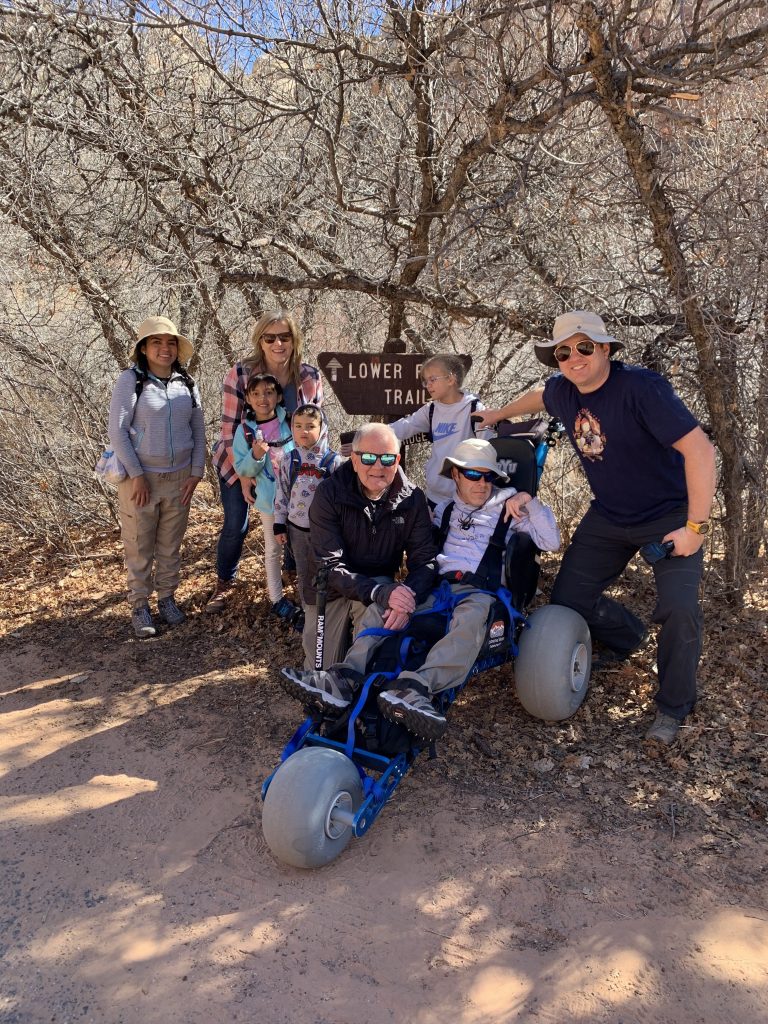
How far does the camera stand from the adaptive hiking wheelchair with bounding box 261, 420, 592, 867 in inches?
127

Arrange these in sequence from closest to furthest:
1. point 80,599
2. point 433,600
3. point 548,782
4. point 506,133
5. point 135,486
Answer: point 548,782, point 433,600, point 506,133, point 135,486, point 80,599

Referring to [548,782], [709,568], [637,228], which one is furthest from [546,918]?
[637,228]

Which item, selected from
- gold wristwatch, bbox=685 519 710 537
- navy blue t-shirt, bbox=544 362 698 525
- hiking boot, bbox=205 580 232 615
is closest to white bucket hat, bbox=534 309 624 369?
navy blue t-shirt, bbox=544 362 698 525

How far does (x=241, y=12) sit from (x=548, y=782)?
210 inches

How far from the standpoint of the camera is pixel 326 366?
5.51 metres

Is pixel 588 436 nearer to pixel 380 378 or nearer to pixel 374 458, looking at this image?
pixel 374 458

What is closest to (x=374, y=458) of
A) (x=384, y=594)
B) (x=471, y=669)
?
(x=384, y=594)

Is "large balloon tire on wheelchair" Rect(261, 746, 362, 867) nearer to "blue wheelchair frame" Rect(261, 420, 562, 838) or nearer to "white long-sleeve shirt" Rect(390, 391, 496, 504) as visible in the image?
"blue wheelchair frame" Rect(261, 420, 562, 838)

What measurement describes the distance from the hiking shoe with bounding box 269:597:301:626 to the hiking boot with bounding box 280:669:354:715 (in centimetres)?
191

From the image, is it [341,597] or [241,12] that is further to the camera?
[241,12]

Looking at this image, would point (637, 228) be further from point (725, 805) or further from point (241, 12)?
point (725, 805)

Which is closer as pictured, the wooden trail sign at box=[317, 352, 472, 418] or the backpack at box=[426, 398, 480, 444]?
the backpack at box=[426, 398, 480, 444]

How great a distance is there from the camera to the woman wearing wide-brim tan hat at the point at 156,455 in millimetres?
5371

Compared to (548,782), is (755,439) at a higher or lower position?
higher
